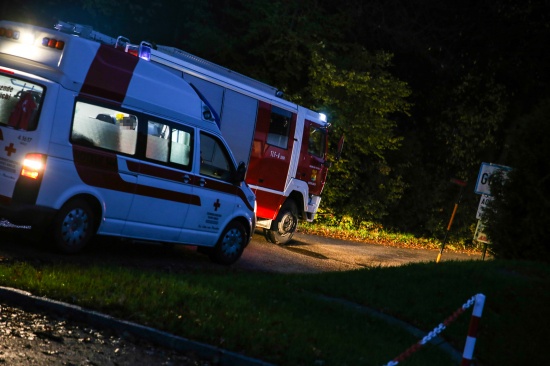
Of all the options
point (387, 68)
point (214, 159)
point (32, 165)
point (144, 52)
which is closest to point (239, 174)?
point (214, 159)

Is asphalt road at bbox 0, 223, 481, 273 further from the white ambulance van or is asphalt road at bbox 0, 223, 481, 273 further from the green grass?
the green grass

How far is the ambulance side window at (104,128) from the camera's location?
1210cm

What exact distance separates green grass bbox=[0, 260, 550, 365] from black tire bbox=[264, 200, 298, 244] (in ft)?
20.0

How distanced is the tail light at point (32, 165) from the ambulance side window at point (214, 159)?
3.22 metres

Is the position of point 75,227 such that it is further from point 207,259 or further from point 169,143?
point 207,259

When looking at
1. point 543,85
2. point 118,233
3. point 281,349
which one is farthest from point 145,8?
point 281,349

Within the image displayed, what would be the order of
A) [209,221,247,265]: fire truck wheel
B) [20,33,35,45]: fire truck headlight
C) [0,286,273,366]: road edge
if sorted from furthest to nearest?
[209,221,247,265]: fire truck wheel → [20,33,35,45]: fire truck headlight → [0,286,273,366]: road edge

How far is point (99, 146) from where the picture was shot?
488 inches

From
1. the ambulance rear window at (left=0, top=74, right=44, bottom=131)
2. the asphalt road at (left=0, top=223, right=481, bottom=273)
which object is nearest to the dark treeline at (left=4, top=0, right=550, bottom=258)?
the asphalt road at (left=0, top=223, right=481, bottom=273)

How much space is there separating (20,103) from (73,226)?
174 centimetres

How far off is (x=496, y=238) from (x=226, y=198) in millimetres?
5543

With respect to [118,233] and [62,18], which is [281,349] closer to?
[118,233]

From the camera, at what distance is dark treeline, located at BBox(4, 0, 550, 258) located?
30.4 metres

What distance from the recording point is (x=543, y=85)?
34344 millimetres
